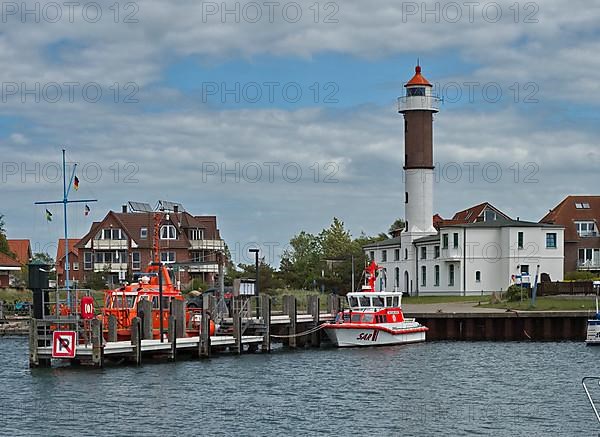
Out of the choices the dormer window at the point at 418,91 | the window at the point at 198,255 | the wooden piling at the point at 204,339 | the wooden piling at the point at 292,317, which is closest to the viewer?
the wooden piling at the point at 204,339

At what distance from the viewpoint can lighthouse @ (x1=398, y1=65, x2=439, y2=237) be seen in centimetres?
9094

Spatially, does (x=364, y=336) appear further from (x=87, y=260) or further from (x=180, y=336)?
(x=87, y=260)

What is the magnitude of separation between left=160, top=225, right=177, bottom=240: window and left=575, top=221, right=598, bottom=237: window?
34039mm

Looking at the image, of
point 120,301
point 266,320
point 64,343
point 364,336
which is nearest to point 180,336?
point 120,301

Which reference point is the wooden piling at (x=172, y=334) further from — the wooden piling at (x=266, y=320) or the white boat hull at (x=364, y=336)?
the white boat hull at (x=364, y=336)

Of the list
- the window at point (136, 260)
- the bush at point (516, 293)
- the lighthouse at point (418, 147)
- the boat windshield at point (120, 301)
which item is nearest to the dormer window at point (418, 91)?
the lighthouse at point (418, 147)

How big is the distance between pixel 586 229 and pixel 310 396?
60.8m

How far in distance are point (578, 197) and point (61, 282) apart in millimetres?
46438

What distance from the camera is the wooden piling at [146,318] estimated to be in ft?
159

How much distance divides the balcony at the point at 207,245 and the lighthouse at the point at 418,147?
2156 cm

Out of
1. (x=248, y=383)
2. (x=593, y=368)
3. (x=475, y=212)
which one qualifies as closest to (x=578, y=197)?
(x=475, y=212)

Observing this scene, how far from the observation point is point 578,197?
99938mm

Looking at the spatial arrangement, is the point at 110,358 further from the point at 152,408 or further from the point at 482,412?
the point at 482,412

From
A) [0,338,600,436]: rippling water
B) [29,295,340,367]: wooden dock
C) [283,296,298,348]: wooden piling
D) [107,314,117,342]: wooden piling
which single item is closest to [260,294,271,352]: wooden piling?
[29,295,340,367]: wooden dock
